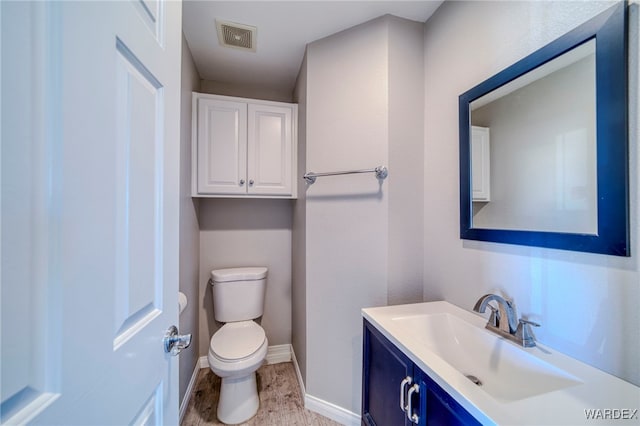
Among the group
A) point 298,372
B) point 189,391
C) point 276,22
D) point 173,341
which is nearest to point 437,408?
point 173,341

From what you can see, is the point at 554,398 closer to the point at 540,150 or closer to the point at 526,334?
the point at 526,334

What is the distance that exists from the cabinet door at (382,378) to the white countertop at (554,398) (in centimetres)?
13

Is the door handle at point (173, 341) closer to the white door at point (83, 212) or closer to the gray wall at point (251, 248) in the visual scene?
the white door at point (83, 212)

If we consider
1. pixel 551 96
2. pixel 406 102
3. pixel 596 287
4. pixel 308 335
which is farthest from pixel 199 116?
pixel 596 287

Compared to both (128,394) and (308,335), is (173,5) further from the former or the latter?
(308,335)

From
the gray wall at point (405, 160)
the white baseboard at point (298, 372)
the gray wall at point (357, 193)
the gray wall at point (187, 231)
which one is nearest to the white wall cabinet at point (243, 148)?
the gray wall at point (187, 231)

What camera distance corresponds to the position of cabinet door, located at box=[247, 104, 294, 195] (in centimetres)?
191

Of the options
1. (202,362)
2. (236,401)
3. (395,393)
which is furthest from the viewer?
(202,362)

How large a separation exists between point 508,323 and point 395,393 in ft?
1.58

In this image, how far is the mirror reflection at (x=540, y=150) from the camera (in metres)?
0.75

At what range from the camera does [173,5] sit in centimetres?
71

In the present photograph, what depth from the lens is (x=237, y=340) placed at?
5.44 ft

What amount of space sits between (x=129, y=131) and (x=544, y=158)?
120cm

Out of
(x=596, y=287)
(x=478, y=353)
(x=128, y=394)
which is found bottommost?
(x=478, y=353)
